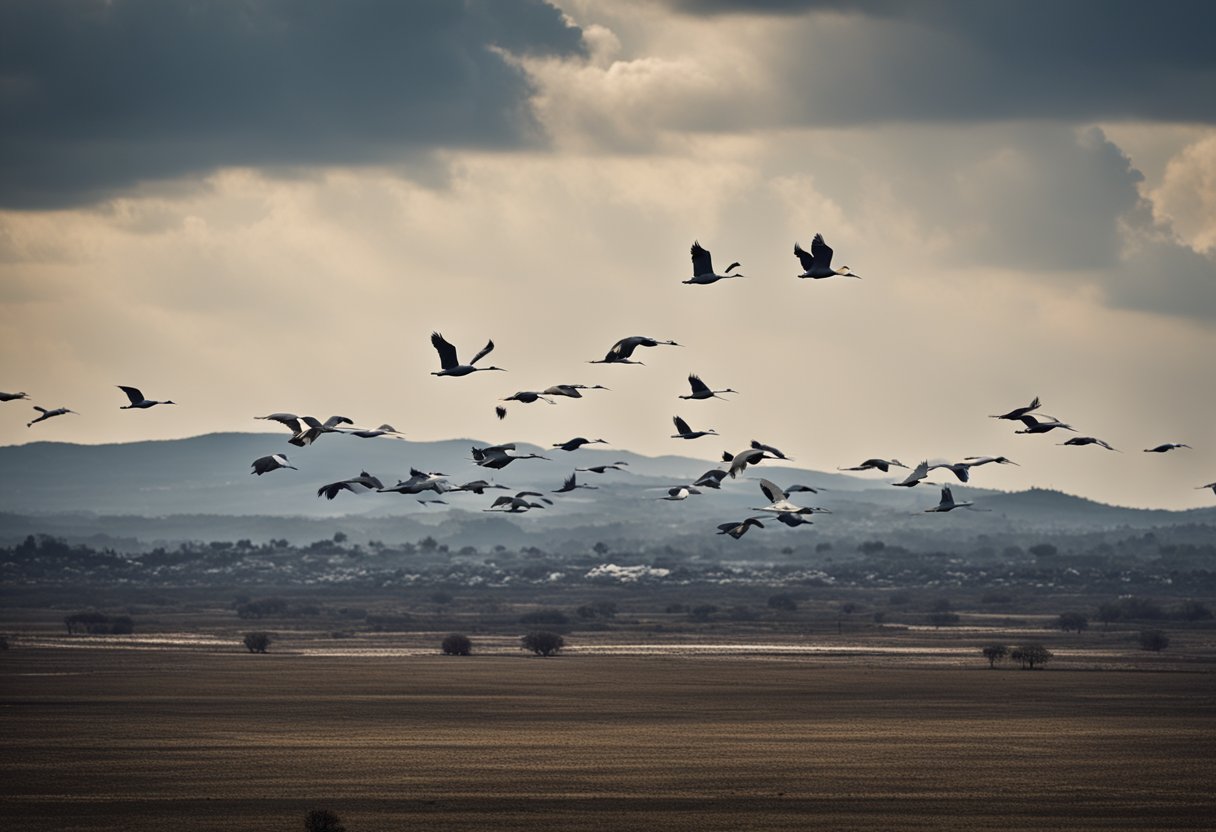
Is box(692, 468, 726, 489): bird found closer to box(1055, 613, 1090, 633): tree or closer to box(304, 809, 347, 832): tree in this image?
box(304, 809, 347, 832): tree

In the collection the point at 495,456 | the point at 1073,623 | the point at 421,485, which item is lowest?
the point at 421,485

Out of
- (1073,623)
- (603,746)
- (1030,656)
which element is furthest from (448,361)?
(1073,623)

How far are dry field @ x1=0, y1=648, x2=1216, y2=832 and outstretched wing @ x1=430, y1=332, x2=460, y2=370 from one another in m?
19.3

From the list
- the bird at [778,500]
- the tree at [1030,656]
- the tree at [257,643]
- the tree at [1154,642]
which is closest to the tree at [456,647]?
the tree at [257,643]

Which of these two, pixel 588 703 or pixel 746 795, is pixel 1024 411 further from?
pixel 588 703

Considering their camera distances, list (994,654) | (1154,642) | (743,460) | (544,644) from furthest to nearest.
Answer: (1154,642) → (544,644) → (994,654) → (743,460)

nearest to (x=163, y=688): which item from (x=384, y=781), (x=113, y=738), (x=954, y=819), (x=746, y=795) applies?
(x=113, y=738)

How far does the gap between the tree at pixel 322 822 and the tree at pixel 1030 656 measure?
89.6 m

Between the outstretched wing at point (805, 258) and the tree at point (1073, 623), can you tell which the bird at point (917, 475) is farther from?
the tree at point (1073, 623)

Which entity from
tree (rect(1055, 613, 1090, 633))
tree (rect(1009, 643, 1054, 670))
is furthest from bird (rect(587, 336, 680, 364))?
tree (rect(1055, 613, 1090, 633))

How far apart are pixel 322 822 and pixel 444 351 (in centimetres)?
1870

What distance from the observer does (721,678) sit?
140500 millimetres

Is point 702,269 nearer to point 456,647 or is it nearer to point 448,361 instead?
point 448,361

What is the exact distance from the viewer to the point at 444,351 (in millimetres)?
64875
